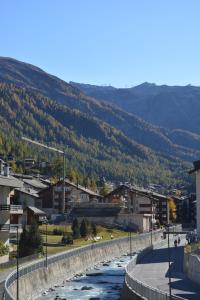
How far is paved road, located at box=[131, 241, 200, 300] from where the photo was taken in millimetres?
56875

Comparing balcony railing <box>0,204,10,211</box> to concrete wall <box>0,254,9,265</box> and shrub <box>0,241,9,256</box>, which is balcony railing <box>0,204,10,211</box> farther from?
concrete wall <box>0,254,9,265</box>

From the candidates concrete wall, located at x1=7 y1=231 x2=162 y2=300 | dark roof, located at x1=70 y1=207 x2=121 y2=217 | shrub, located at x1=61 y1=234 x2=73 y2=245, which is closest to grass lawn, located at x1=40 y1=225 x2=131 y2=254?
shrub, located at x1=61 y1=234 x2=73 y2=245

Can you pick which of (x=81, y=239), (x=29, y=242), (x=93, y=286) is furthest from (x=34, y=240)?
(x=81, y=239)

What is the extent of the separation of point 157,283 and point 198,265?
4.84m

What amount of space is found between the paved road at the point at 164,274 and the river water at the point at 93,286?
10.9 ft

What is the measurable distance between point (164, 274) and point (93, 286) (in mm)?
9099

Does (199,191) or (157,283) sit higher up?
(199,191)

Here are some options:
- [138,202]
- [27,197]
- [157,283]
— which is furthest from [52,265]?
[138,202]

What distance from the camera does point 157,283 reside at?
63844mm

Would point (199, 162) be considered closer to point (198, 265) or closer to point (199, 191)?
point (199, 191)

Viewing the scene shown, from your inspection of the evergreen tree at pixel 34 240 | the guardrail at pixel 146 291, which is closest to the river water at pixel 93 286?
the evergreen tree at pixel 34 240

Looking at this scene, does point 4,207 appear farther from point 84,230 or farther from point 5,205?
point 84,230

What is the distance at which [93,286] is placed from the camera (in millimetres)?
75188

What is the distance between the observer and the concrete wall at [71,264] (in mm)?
62463
